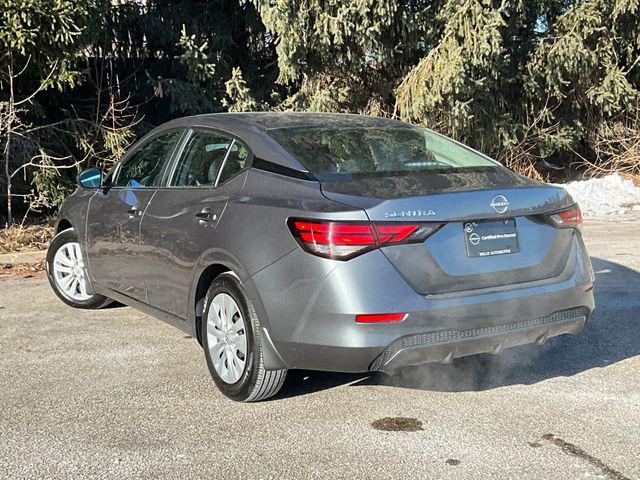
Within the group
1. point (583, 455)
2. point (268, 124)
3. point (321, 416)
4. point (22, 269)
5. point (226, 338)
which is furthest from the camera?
point (22, 269)

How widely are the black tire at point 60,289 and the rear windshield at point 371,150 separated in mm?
2619

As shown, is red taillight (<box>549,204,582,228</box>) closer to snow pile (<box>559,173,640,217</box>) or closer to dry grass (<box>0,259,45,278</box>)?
dry grass (<box>0,259,45,278</box>)

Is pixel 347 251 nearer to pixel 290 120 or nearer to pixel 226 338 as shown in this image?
pixel 226 338

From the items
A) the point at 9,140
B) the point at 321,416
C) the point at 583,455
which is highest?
the point at 9,140

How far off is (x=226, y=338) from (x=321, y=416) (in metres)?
0.70

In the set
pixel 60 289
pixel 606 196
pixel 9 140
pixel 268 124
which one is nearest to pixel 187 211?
pixel 268 124

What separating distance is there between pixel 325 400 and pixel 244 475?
0.94 meters

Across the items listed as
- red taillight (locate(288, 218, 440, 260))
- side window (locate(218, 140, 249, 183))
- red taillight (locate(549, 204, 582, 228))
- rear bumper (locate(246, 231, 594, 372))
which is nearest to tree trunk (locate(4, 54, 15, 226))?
side window (locate(218, 140, 249, 183))

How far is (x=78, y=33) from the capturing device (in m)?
9.41

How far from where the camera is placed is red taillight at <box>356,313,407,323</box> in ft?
11.3

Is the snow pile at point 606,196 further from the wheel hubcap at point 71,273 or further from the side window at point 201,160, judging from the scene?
the side window at point 201,160

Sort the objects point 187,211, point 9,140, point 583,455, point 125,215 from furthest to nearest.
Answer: point 9,140 → point 125,215 → point 187,211 → point 583,455

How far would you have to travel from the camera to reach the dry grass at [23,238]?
930 centimetres

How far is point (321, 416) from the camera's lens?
3.87m
